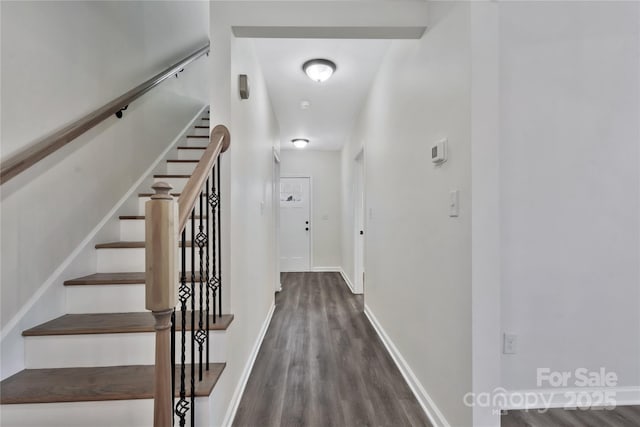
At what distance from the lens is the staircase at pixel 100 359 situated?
1.16m

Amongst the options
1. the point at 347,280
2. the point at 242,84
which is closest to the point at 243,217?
the point at 242,84

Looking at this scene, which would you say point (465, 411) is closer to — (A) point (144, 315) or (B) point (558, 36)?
(A) point (144, 315)

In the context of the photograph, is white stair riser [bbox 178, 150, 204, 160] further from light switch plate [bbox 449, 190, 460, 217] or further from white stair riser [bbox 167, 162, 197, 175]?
light switch plate [bbox 449, 190, 460, 217]

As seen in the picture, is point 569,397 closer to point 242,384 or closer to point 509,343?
point 509,343

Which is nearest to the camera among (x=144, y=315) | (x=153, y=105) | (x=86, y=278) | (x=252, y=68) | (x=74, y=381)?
(x=74, y=381)

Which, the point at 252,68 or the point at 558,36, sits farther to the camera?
the point at 252,68

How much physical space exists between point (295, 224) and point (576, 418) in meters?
4.78

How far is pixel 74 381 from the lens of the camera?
1263mm

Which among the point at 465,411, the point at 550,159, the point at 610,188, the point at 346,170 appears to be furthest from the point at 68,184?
the point at 346,170

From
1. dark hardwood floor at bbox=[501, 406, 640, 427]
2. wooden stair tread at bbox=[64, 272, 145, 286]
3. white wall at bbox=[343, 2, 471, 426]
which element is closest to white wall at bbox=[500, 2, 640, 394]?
dark hardwood floor at bbox=[501, 406, 640, 427]

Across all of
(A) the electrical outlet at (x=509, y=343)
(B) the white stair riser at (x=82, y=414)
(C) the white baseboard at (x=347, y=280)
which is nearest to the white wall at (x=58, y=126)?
(B) the white stair riser at (x=82, y=414)

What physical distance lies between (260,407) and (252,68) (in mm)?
2422

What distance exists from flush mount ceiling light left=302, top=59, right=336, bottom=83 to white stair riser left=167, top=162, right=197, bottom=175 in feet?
4.56

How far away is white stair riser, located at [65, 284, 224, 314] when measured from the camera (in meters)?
1.61
